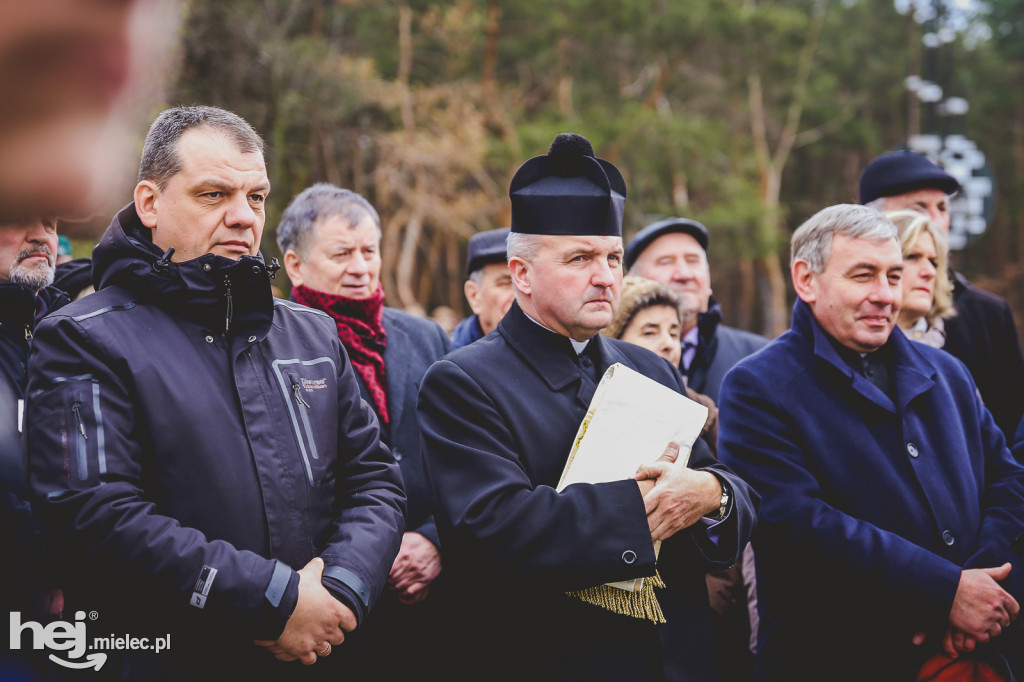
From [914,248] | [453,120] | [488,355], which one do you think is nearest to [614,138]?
[453,120]

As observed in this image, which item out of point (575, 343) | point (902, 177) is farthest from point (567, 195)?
point (902, 177)

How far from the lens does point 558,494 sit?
2.28 m

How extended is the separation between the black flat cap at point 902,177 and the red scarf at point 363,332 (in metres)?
2.68

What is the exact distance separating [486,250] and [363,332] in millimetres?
1179

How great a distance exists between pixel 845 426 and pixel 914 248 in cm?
120

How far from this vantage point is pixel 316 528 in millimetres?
2244

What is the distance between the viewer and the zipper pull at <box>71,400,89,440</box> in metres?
1.93

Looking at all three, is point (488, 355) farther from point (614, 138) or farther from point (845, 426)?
point (614, 138)

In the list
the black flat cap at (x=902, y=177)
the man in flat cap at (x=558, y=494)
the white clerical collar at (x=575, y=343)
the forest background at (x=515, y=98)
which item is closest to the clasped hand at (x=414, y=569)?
the man in flat cap at (x=558, y=494)

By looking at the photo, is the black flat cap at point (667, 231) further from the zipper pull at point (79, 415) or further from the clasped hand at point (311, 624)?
the zipper pull at point (79, 415)

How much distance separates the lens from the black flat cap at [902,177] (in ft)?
13.8

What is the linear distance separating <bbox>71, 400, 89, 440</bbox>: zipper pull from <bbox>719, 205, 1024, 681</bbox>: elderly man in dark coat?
2116mm

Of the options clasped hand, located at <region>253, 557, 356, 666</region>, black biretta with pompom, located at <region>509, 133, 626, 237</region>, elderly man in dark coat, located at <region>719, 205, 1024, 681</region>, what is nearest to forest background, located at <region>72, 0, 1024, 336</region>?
elderly man in dark coat, located at <region>719, 205, 1024, 681</region>

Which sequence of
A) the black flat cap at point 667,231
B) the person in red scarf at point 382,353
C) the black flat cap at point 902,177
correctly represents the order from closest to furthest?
the person in red scarf at point 382,353 → the black flat cap at point 902,177 → the black flat cap at point 667,231
